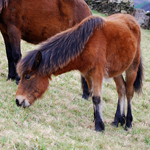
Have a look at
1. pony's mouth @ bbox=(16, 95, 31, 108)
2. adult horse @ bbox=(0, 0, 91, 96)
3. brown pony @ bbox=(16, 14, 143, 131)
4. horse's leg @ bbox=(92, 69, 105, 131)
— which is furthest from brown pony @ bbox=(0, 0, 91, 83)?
horse's leg @ bbox=(92, 69, 105, 131)

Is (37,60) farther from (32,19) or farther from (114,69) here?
(32,19)

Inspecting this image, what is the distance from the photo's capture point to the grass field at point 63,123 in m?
2.96

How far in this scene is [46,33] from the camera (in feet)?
17.8

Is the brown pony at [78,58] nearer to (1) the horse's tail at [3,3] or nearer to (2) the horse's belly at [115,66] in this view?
(2) the horse's belly at [115,66]

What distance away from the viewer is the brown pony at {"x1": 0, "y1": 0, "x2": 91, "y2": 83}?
4957 mm

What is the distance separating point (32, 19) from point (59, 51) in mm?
1700

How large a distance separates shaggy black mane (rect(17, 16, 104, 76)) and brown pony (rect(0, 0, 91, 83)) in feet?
4.44

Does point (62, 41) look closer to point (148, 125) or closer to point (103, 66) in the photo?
point (103, 66)

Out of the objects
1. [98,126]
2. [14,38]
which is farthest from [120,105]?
[14,38]

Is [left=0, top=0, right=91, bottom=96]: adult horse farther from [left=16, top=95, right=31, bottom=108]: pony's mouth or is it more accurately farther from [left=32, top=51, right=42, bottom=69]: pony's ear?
[left=16, top=95, right=31, bottom=108]: pony's mouth

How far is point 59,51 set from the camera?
392 cm

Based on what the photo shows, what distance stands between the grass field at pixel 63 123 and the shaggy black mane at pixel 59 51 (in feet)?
2.66

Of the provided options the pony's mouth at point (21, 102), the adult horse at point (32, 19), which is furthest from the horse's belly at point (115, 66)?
the adult horse at point (32, 19)

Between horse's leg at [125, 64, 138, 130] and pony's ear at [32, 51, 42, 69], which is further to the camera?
horse's leg at [125, 64, 138, 130]
